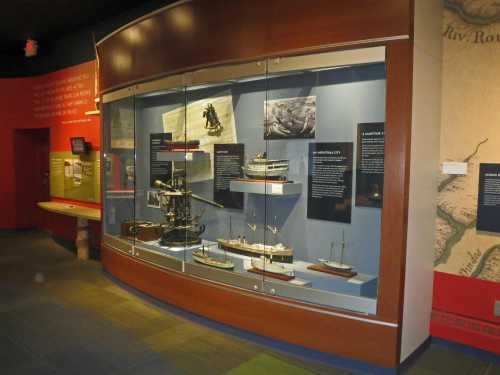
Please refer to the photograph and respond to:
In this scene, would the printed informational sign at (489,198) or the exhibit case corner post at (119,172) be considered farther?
the exhibit case corner post at (119,172)

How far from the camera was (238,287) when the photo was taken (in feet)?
11.2

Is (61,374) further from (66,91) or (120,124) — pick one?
(66,91)

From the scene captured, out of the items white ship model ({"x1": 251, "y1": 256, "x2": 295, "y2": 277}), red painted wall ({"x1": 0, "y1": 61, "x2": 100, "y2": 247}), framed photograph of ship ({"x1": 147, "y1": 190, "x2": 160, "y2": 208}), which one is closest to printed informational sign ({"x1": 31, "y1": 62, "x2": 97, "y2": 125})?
red painted wall ({"x1": 0, "y1": 61, "x2": 100, "y2": 247})

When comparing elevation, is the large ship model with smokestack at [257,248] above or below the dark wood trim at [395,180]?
below

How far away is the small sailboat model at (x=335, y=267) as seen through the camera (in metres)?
3.21

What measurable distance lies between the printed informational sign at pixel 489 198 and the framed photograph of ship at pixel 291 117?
135 centimetres

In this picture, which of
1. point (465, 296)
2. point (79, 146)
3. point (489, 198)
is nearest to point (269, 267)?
point (465, 296)

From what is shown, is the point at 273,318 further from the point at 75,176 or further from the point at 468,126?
the point at 75,176

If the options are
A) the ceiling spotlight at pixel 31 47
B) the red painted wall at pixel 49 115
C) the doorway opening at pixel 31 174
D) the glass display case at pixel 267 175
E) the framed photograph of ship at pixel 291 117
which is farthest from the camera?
the doorway opening at pixel 31 174

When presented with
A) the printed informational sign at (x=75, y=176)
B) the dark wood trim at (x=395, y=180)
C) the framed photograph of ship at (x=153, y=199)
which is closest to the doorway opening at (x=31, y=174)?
the printed informational sign at (x=75, y=176)

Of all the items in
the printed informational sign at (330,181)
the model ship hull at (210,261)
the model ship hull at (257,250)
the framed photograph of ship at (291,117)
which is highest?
the framed photograph of ship at (291,117)

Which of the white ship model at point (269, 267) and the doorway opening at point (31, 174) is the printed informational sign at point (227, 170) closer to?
the white ship model at point (269, 267)

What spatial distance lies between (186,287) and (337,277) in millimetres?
1440

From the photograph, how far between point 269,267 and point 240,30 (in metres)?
1.99
